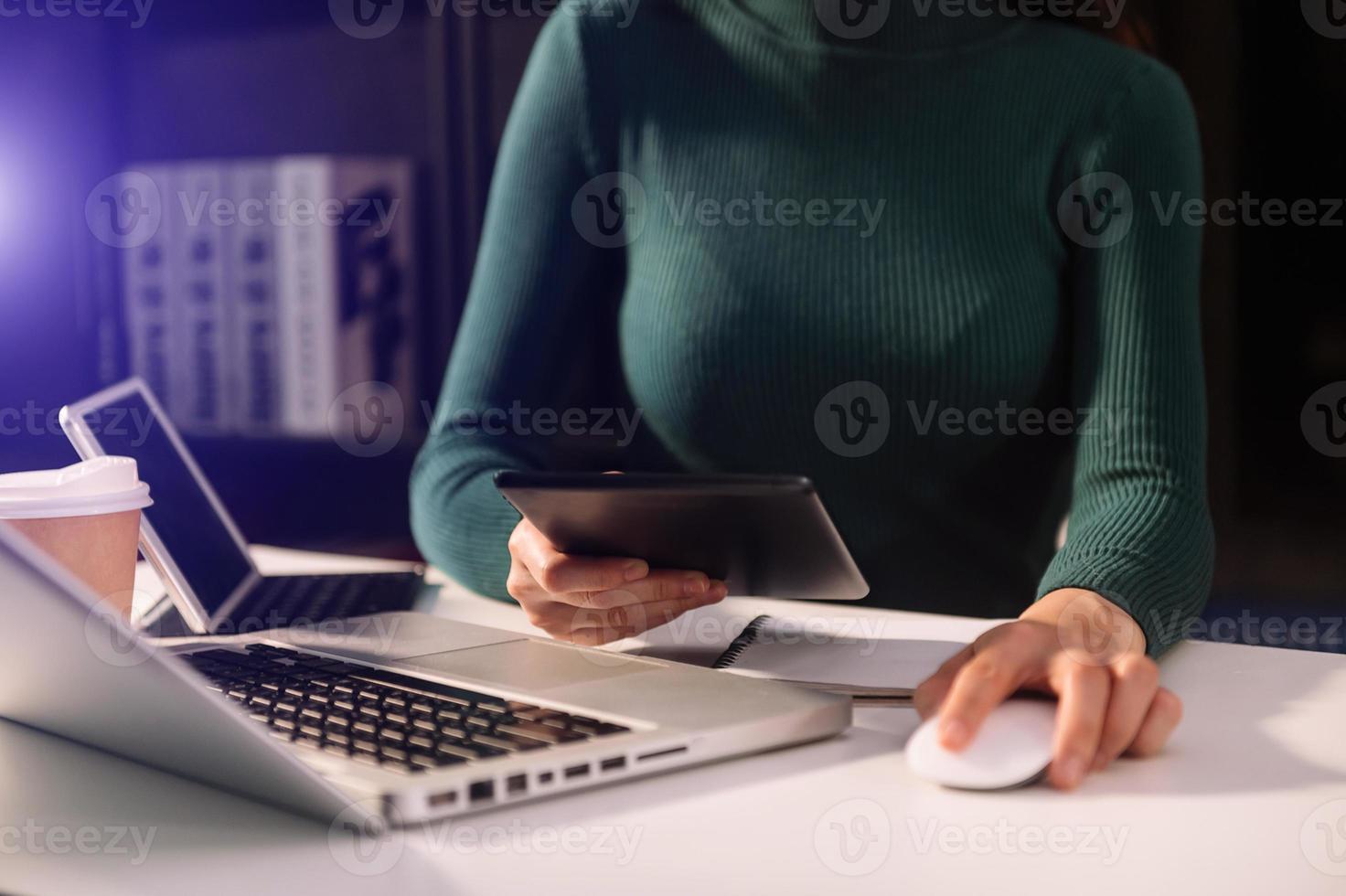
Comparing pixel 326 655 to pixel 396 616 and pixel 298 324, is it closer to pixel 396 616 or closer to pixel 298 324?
pixel 396 616

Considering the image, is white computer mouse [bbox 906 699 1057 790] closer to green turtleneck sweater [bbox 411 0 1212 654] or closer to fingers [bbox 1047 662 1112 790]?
fingers [bbox 1047 662 1112 790]

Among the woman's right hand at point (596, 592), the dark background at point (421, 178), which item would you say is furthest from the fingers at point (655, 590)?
the dark background at point (421, 178)

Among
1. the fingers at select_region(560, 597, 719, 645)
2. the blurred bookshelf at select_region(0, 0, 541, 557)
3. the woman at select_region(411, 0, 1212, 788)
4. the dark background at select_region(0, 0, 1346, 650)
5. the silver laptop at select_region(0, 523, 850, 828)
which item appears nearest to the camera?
the silver laptop at select_region(0, 523, 850, 828)

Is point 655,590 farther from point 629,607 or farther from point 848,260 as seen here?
point 848,260

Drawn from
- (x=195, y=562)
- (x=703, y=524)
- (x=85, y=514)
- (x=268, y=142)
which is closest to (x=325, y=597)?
(x=195, y=562)

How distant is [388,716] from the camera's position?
53 centimetres

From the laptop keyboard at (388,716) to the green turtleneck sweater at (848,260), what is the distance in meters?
0.39

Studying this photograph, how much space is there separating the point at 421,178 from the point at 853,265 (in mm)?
1444

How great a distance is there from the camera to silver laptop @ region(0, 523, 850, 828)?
419 millimetres

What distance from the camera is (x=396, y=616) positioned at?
2.61ft

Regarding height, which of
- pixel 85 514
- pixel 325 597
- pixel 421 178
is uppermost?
pixel 421 178

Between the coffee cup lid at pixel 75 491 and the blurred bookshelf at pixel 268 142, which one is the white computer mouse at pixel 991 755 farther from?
the blurred bookshelf at pixel 268 142

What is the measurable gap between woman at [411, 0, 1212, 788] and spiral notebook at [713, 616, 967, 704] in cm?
26

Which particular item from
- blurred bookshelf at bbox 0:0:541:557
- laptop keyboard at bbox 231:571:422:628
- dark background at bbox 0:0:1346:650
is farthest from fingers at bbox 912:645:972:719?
blurred bookshelf at bbox 0:0:541:557
